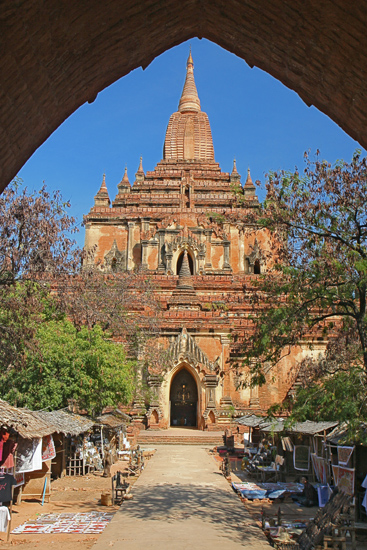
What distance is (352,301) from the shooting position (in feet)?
35.0

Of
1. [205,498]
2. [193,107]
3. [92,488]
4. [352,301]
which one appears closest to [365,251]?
[352,301]

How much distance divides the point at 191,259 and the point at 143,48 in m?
34.7

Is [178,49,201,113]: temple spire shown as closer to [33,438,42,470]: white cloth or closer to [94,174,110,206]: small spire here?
[94,174,110,206]: small spire

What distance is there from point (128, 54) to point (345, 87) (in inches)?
61.2

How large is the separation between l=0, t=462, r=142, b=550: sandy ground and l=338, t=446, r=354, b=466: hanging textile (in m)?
5.41

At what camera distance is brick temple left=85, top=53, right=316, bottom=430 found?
1032 inches

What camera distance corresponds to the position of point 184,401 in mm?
27109

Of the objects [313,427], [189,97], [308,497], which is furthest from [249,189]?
[308,497]

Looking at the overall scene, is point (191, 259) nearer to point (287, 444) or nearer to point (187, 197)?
point (187, 197)

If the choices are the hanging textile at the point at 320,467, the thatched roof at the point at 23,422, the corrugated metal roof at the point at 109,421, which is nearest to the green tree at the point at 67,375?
the corrugated metal roof at the point at 109,421

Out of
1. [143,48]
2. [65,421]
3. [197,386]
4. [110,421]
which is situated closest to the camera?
[143,48]

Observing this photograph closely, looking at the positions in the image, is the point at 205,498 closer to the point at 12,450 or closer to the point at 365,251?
the point at 12,450

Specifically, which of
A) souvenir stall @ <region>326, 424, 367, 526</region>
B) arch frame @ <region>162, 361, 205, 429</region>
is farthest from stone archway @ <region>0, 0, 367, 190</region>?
arch frame @ <region>162, 361, 205, 429</region>

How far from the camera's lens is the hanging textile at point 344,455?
11841 millimetres
